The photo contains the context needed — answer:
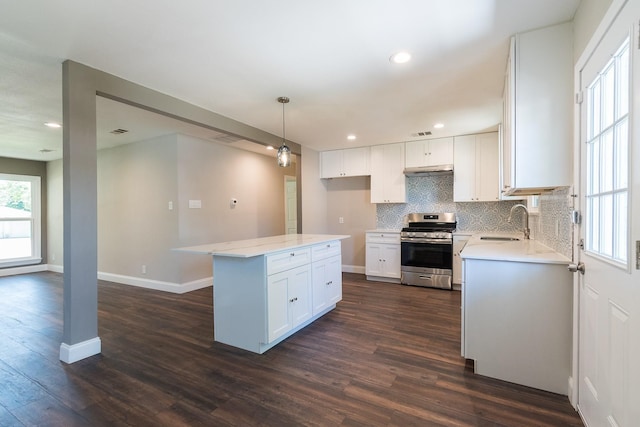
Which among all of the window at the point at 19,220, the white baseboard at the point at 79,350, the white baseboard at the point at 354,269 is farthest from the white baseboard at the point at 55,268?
the white baseboard at the point at 354,269

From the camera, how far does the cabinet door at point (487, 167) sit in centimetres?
443

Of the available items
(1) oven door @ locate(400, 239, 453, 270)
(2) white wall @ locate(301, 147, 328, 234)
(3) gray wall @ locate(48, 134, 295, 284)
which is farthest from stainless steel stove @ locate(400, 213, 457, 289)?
(3) gray wall @ locate(48, 134, 295, 284)

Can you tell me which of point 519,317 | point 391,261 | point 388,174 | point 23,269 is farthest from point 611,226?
point 23,269

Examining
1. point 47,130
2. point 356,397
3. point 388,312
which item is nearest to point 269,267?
point 356,397

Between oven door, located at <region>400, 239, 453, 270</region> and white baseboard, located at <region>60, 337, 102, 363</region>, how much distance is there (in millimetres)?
4027

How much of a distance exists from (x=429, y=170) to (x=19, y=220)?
826cm

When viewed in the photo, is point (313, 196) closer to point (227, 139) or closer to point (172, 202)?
point (227, 139)

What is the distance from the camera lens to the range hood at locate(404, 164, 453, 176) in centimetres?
465

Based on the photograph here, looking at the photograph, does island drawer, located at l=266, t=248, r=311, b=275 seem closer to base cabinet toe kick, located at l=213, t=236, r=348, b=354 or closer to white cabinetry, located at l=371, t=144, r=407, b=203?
base cabinet toe kick, located at l=213, t=236, r=348, b=354

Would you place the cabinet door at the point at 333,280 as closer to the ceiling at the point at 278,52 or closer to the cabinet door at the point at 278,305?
the cabinet door at the point at 278,305

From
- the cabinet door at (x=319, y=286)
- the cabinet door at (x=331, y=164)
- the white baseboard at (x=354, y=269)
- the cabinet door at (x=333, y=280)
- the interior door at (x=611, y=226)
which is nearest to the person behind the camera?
the interior door at (x=611, y=226)

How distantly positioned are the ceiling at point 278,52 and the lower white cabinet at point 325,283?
1.80 meters

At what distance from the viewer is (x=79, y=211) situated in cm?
239

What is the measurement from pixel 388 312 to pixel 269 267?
1.74 metres
